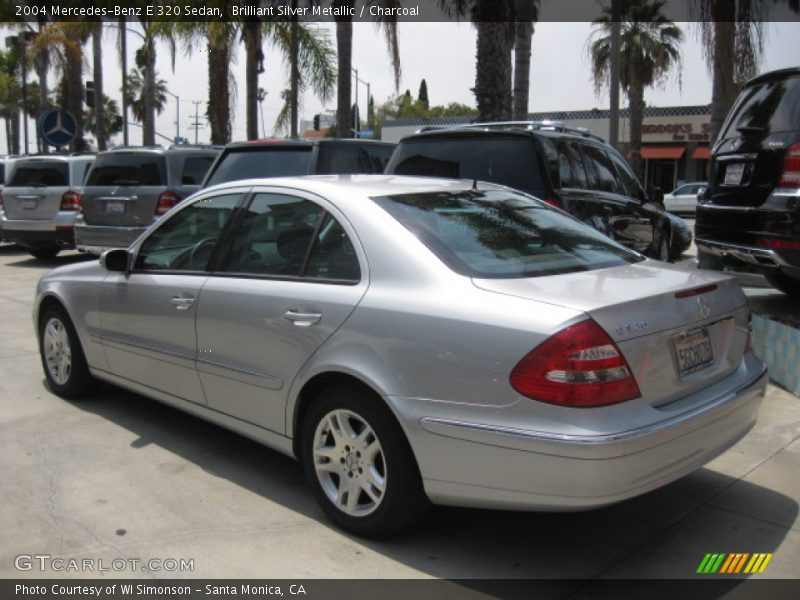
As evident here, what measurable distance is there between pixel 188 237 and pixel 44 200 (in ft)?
31.9

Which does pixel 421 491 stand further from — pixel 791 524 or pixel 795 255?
pixel 795 255

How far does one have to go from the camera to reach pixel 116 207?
11.1 metres

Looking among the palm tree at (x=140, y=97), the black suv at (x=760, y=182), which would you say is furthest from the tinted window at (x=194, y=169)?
the palm tree at (x=140, y=97)

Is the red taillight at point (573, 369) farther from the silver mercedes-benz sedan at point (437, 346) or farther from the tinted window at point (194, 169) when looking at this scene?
the tinted window at point (194, 169)

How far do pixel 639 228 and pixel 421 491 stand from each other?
5.14 m

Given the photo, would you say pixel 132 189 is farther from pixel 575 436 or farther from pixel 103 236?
pixel 575 436

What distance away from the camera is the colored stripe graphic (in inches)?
130

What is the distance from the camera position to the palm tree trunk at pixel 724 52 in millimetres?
13096

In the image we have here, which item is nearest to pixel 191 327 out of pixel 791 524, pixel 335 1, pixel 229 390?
pixel 229 390

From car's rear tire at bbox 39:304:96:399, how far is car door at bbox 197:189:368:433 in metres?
1.62

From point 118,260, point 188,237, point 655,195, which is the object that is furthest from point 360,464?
point 655,195

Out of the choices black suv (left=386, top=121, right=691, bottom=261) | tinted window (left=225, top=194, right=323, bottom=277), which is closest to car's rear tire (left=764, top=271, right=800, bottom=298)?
black suv (left=386, top=121, right=691, bottom=261)

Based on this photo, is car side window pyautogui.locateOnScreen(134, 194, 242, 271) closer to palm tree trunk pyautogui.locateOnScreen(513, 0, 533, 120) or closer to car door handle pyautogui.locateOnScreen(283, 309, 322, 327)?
car door handle pyautogui.locateOnScreen(283, 309, 322, 327)

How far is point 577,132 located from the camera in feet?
25.5
